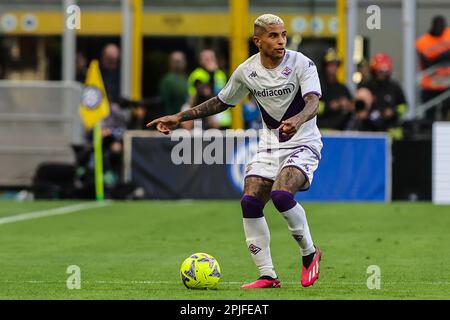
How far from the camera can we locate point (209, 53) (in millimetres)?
24062

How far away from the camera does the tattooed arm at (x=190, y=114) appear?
36.4 ft

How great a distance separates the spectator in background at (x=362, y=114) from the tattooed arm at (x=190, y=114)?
40.6 ft

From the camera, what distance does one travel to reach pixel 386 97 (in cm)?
2405

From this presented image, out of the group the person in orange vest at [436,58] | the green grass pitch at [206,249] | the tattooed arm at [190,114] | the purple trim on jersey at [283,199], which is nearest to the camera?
the purple trim on jersey at [283,199]

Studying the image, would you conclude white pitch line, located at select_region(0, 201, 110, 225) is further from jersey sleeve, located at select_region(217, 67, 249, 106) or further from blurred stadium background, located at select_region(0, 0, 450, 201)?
jersey sleeve, located at select_region(217, 67, 249, 106)

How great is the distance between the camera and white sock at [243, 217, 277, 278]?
10922 mm

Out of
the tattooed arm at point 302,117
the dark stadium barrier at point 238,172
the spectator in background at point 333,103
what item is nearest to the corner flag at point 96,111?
the dark stadium barrier at point 238,172

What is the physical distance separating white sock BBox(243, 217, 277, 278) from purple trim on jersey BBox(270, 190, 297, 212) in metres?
0.35

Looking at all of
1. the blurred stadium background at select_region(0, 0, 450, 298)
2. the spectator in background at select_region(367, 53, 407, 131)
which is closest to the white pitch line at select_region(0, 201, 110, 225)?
the blurred stadium background at select_region(0, 0, 450, 298)

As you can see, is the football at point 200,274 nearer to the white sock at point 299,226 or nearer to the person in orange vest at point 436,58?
the white sock at point 299,226
